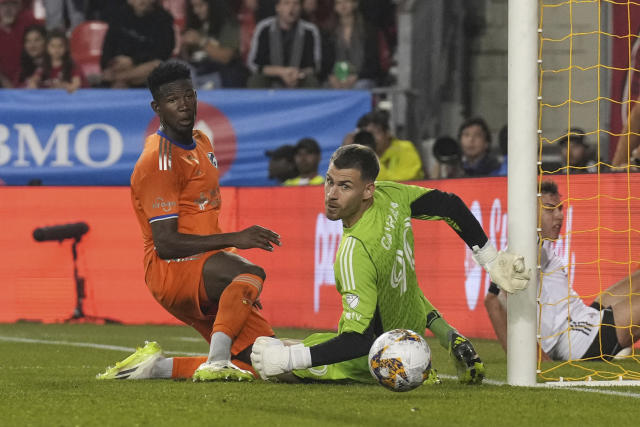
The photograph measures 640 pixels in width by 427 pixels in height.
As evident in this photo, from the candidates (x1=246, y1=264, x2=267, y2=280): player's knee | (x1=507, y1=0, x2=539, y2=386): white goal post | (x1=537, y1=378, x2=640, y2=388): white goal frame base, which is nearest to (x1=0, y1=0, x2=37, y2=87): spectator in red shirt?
(x1=246, y1=264, x2=267, y2=280): player's knee

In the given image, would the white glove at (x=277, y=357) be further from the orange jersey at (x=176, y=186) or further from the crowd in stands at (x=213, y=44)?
the crowd in stands at (x=213, y=44)

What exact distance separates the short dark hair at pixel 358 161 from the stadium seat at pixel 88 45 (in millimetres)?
9066

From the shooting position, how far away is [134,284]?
41.1 feet

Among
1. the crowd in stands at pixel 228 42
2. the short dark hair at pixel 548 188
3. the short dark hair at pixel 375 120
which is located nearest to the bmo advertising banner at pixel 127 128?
the crowd in stands at pixel 228 42

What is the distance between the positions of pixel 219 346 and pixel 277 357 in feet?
1.89

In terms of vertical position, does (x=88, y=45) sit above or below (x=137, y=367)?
above

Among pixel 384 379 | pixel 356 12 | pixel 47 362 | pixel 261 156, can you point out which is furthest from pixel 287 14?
pixel 384 379

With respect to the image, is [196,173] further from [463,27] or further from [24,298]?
[463,27]

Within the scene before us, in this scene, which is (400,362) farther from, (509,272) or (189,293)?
(189,293)

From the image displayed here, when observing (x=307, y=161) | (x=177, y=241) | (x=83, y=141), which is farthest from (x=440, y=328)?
(x=83, y=141)

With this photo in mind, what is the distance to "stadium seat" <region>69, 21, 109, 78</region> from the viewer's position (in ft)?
48.6

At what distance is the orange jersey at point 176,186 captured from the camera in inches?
259

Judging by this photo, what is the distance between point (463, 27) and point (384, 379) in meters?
9.73

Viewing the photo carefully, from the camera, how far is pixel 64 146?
44.5 ft
